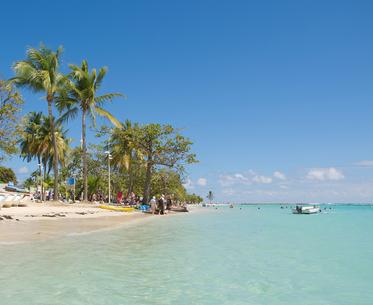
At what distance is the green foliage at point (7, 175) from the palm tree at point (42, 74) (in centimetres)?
5463

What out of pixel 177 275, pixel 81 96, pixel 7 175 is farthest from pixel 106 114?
pixel 7 175

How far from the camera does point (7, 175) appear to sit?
8144 cm

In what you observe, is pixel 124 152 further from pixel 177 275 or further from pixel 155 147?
pixel 177 275

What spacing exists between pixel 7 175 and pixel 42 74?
59784 mm

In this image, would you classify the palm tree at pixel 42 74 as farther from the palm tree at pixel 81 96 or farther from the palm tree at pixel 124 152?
the palm tree at pixel 124 152

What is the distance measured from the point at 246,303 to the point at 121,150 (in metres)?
48.6

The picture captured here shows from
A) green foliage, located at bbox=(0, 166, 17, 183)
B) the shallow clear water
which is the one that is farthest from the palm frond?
green foliage, located at bbox=(0, 166, 17, 183)

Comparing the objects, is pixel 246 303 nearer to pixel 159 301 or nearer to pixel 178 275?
pixel 159 301

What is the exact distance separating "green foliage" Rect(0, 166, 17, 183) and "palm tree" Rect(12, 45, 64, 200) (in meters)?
54.6

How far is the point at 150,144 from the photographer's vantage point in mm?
43375

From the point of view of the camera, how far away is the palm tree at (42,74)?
2931cm

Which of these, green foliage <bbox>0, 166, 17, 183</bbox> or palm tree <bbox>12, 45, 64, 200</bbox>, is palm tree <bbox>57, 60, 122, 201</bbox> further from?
green foliage <bbox>0, 166, 17, 183</bbox>

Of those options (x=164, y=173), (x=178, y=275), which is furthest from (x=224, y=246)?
(x=164, y=173)

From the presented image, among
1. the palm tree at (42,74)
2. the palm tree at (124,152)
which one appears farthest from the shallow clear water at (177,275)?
the palm tree at (124,152)
